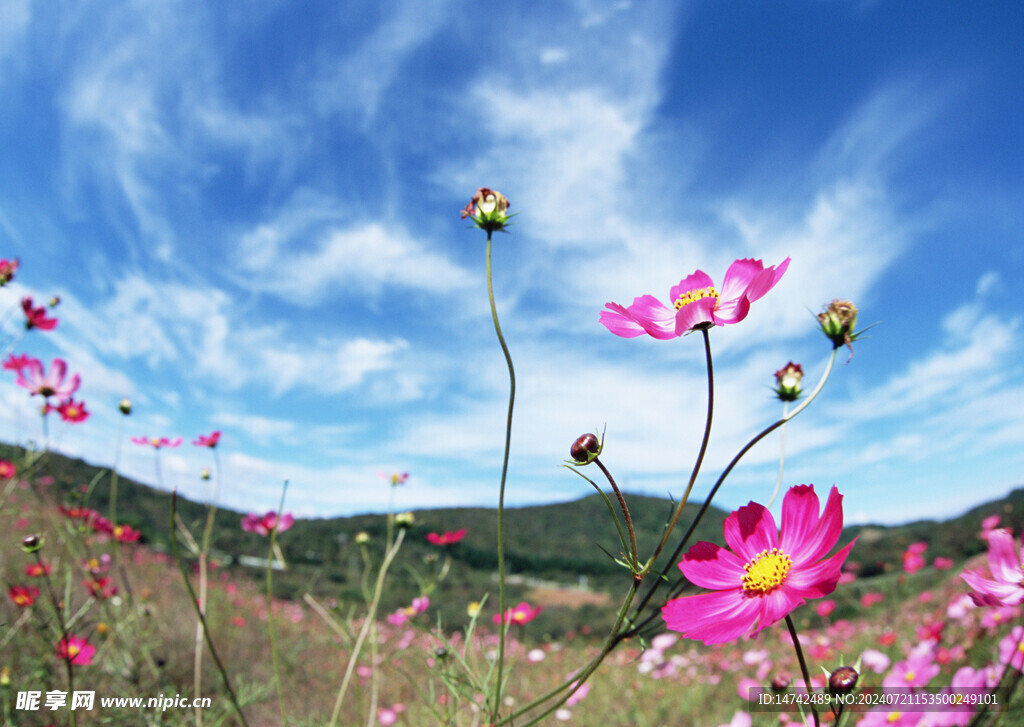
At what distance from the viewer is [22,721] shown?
5.50 feet

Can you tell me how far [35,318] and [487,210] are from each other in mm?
1904

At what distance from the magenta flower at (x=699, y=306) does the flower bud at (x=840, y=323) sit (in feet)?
0.53

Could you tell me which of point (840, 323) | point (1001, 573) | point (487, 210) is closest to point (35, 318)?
point (487, 210)

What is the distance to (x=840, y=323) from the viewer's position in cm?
66

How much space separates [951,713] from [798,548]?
0.88 m

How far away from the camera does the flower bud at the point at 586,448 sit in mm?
522

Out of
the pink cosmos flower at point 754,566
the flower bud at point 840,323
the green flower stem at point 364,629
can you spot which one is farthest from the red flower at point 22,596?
the flower bud at point 840,323

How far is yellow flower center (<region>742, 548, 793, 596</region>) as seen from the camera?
21.4 inches

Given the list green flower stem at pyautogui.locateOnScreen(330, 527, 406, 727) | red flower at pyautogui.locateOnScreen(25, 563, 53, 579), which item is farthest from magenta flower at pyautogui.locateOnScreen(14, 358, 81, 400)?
green flower stem at pyautogui.locateOnScreen(330, 527, 406, 727)

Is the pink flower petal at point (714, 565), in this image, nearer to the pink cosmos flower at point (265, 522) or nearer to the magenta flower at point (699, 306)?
the magenta flower at point (699, 306)

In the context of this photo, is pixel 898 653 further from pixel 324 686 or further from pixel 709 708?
pixel 324 686

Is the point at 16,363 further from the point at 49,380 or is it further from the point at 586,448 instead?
the point at 586,448

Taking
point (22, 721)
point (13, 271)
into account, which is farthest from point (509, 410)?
point (22, 721)

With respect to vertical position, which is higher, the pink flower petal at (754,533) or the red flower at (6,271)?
the red flower at (6,271)
